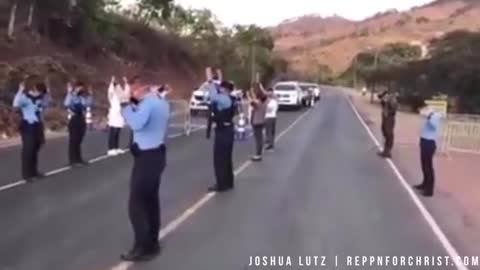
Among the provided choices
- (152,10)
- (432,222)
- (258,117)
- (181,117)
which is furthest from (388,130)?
(152,10)

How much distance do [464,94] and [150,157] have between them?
47990 mm

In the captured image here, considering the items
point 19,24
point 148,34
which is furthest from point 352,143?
point 148,34

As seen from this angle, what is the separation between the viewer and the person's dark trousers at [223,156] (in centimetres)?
1588

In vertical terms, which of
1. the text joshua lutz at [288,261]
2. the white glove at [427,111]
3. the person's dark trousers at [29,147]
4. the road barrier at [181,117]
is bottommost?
the road barrier at [181,117]

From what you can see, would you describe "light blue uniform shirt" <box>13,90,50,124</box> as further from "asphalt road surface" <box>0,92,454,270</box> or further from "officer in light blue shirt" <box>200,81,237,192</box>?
"officer in light blue shirt" <box>200,81,237,192</box>

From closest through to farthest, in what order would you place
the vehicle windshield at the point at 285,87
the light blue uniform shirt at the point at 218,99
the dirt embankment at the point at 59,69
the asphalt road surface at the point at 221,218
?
1. the asphalt road surface at the point at 221,218
2. the light blue uniform shirt at the point at 218,99
3. the dirt embankment at the point at 59,69
4. the vehicle windshield at the point at 285,87

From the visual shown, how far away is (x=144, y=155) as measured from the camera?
981 cm

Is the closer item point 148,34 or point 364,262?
point 364,262

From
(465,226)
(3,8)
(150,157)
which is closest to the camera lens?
(150,157)

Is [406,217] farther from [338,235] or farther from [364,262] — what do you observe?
[364,262]

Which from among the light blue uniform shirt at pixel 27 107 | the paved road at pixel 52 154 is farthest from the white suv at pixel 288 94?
the light blue uniform shirt at pixel 27 107

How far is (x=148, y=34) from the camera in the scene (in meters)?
65.9

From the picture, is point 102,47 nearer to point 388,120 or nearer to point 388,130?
point 388,120

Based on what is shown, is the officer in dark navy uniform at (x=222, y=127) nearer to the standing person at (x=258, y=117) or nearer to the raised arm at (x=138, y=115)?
the raised arm at (x=138, y=115)
